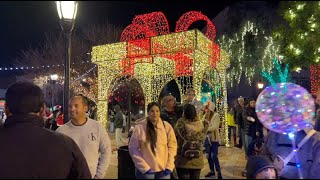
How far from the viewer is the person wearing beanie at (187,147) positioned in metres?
5.66

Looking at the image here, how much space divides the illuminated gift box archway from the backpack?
204 inches

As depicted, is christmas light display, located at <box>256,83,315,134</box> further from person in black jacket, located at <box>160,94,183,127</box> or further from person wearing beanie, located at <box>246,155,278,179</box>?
person in black jacket, located at <box>160,94,183,127</box>

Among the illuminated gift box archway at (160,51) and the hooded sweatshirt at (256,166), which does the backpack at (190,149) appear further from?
the illuminated gift box archway at (160,51)

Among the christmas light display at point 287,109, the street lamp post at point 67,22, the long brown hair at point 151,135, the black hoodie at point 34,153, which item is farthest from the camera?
the street lamp post at point 67,22

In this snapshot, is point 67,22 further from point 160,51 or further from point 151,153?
point 160,51

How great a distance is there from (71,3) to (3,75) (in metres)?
45.6

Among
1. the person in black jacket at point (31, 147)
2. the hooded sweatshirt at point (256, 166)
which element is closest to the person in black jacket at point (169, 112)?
the hooded sweatshirt at point (256, 166)

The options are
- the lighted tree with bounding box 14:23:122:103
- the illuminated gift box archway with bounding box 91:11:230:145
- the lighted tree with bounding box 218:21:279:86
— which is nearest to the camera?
the illuminated gift box archway with bounding box 91:11:230:145

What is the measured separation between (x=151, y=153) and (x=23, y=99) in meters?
2.51

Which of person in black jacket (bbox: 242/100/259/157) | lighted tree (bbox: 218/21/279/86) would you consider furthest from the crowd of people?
lighted tree (bbox: 218/21/279/86)

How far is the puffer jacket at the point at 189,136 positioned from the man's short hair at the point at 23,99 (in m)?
3.49

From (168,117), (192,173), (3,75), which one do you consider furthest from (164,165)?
(3,75)

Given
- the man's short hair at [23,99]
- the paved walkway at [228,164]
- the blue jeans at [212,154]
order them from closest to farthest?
the man's short hair at [23,99] < the blue jeans at [212,154] < the paved walkway at [228,164]

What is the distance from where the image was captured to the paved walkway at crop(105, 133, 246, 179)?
8309 millimetres
